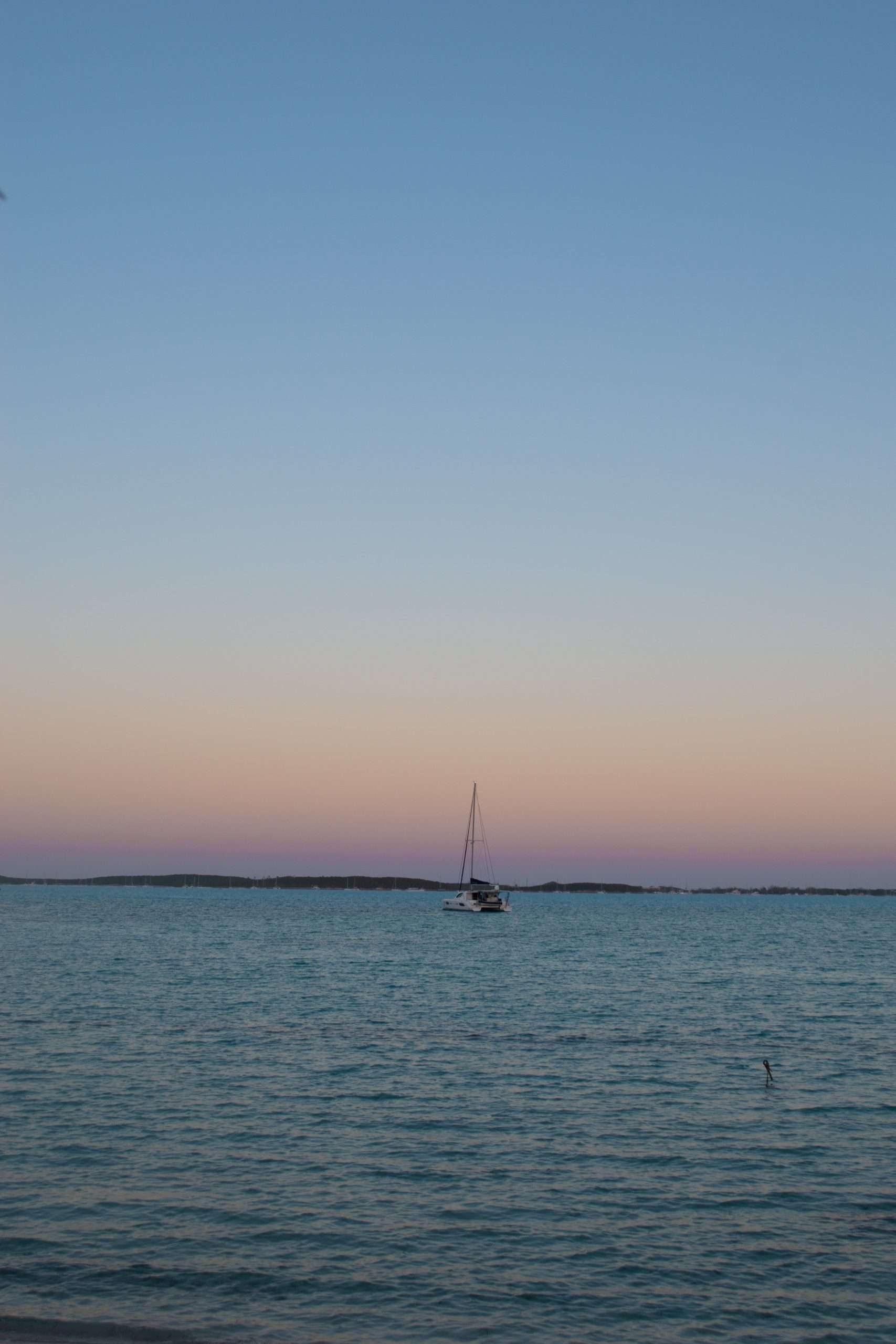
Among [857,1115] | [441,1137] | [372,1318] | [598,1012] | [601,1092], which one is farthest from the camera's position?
[598,1012]

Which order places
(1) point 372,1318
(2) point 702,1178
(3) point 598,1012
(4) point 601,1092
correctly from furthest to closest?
(3) point 598,1012 < (4) point 601,1092 < (2) point 702,1178 < (1) point 372,1318

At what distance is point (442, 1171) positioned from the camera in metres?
31.7

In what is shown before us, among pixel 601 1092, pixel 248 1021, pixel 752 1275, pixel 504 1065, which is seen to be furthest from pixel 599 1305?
pixel 248 1021

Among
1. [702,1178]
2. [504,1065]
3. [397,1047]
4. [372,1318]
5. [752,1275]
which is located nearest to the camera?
[372,1318]

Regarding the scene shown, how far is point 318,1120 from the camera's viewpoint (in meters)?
37.0

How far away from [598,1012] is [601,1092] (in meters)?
24.3

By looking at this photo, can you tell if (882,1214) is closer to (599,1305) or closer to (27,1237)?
(599,1305)

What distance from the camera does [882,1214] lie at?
28.6 m

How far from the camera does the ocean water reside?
72.9 ft

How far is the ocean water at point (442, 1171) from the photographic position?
22.2 meters

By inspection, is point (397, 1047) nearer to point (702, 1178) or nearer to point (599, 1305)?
point (702, 1178)

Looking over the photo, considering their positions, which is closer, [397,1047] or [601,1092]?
[601,1092]

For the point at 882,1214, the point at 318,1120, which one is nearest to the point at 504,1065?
the point at 318,1120

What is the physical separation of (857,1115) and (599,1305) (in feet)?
66.9
